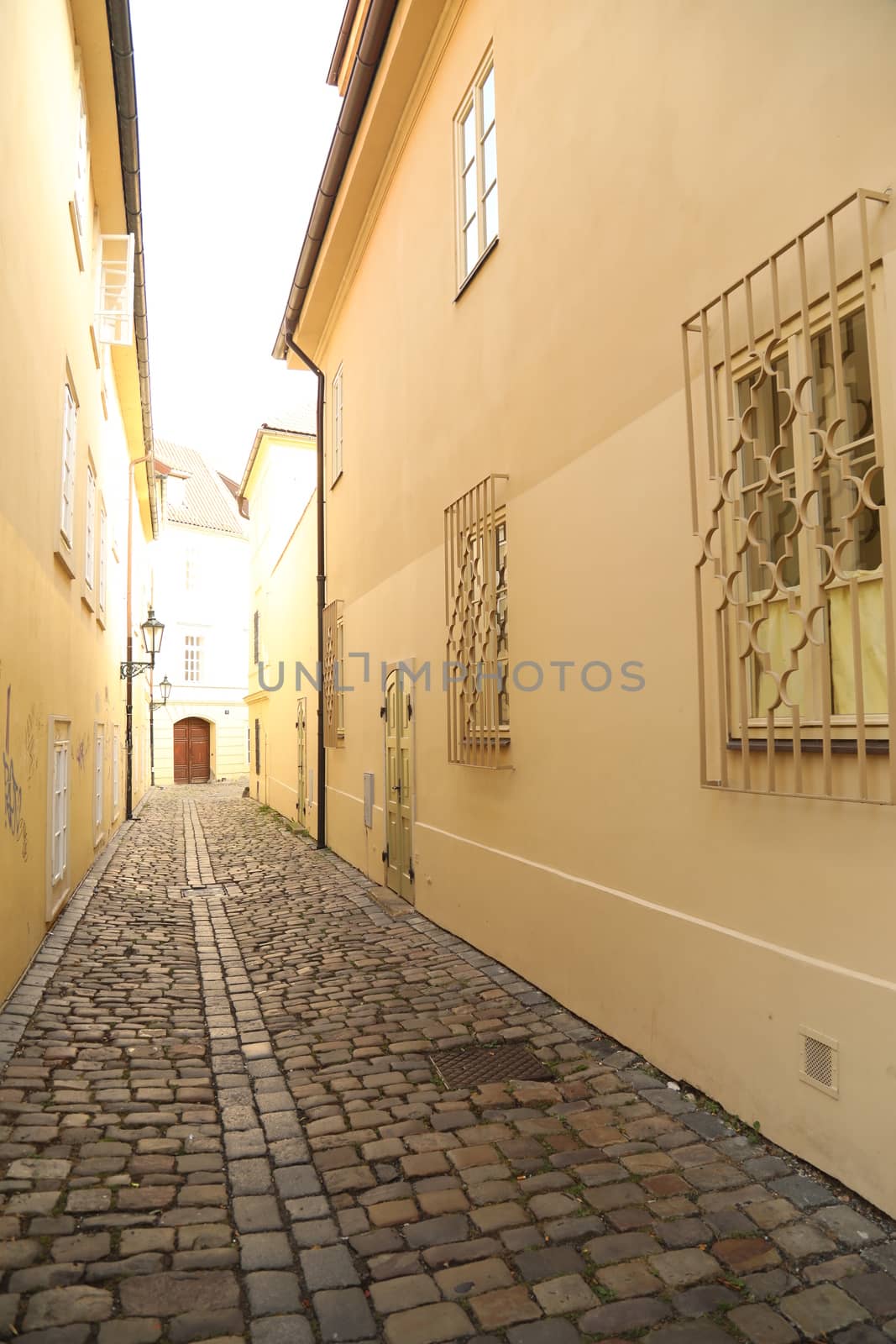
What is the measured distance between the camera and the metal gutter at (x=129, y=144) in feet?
28.9

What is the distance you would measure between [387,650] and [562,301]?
515cm

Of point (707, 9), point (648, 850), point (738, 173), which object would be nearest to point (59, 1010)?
point (648, 850)

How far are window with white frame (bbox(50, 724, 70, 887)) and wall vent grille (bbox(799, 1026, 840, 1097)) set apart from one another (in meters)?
6.11

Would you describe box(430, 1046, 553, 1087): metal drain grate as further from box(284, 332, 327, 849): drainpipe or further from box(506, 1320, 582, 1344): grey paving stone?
box(284, 332, 327, 849): drainpipe

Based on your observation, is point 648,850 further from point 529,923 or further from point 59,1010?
point 59,1010

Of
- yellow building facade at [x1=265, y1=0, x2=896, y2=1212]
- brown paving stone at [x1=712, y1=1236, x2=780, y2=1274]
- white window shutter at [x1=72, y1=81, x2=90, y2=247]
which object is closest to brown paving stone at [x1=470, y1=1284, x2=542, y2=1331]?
brown paving stone at [x1=712, y1=1236, x2=780, y2=1274]

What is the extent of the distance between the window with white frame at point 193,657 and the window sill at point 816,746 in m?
37.6

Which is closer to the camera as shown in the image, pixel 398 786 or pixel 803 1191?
pixel 803 1191

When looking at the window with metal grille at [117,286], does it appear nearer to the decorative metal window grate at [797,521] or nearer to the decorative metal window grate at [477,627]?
the decorative metal window grate at [477,627]

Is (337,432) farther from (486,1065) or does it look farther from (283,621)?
(486,1065)

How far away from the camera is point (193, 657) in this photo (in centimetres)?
4009

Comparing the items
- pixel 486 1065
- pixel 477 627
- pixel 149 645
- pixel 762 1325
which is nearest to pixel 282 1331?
pixel 762 1325

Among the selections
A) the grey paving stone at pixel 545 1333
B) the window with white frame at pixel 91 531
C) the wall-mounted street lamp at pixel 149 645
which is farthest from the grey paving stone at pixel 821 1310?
the wall-mounted street lamp at pixel 149 645

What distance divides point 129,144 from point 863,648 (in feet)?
33.8
